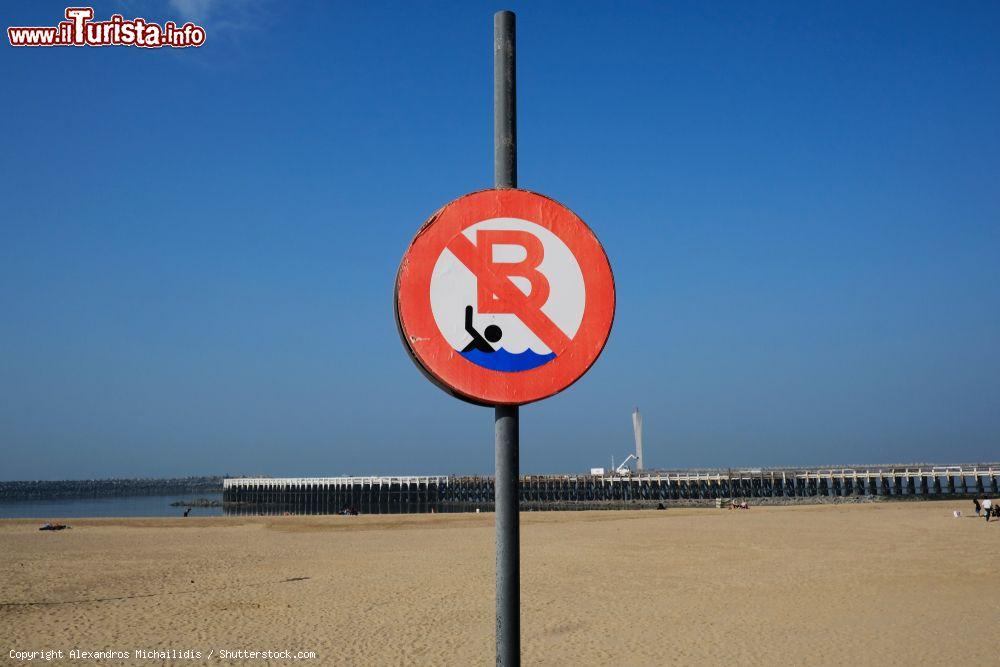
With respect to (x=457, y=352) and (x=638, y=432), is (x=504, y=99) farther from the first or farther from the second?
(x=638, y=432)

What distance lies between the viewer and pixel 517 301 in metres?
2.25

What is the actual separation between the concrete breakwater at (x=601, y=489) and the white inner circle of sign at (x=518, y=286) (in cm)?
6288

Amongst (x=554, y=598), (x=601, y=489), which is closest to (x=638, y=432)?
(x=601, y=489)

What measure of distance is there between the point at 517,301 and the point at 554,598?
50.1 ft

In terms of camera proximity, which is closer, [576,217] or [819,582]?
[576,217]

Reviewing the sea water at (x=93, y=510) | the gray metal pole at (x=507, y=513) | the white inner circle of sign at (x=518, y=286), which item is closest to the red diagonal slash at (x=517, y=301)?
the white inner circle of sign at (x=518, y=286)

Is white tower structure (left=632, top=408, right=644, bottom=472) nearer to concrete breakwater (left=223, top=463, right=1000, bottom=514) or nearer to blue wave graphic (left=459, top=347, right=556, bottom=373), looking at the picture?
concrete breakwater (left=223, top=463, right=1000, bottom=514)

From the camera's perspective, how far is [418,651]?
39.9ft

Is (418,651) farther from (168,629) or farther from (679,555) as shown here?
(679,555)

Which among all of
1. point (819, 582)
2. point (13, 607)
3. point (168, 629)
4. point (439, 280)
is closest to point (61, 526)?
point (13, 607)

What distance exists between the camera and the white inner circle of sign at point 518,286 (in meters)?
2.24

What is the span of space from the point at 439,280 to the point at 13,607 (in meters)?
18.3

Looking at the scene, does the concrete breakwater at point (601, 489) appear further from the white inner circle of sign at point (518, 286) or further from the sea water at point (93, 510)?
the white inner circle of sign at point (518, 286)

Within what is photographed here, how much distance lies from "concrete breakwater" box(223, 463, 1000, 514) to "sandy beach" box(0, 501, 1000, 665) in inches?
1329
